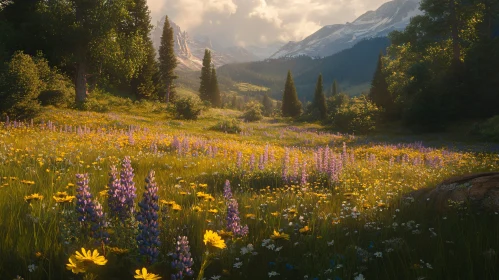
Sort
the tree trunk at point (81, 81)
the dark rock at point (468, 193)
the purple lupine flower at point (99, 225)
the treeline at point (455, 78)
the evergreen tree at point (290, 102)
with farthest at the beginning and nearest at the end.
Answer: the evergreen tree at point (290, 102) → the treeline at point (455, 78) → the tree trunk at point (81, 81) → the dark rock at point (468, 193) → the purple lupine flower at point (99, 225)

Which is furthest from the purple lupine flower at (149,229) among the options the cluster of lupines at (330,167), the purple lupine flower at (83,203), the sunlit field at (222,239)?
the cluster of lupines at (330,167)

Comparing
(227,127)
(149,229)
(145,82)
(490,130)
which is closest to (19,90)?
(227,127)

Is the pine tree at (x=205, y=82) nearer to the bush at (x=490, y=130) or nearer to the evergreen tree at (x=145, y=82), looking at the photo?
the evergreen tree at (x=145, y=82)

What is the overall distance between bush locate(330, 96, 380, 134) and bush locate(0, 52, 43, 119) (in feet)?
85.5

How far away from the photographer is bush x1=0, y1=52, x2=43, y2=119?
45.9ft

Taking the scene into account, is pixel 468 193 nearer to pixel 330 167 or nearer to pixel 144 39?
pixel 330 167

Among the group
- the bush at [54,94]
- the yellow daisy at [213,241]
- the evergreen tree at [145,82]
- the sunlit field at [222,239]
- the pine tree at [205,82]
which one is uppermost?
the pine tree at [205,82]

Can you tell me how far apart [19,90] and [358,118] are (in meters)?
28.8

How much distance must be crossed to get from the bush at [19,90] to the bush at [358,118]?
26.1 metres

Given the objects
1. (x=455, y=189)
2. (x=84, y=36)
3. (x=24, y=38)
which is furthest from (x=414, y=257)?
(x=24, y=38)

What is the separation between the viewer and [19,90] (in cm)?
1434

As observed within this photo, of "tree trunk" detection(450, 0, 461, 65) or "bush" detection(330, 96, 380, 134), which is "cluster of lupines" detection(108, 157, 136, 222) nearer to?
"bush" detection(330, 96, 380, 134)

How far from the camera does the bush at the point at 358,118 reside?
31400 millimetres

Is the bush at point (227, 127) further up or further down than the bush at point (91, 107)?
further down
